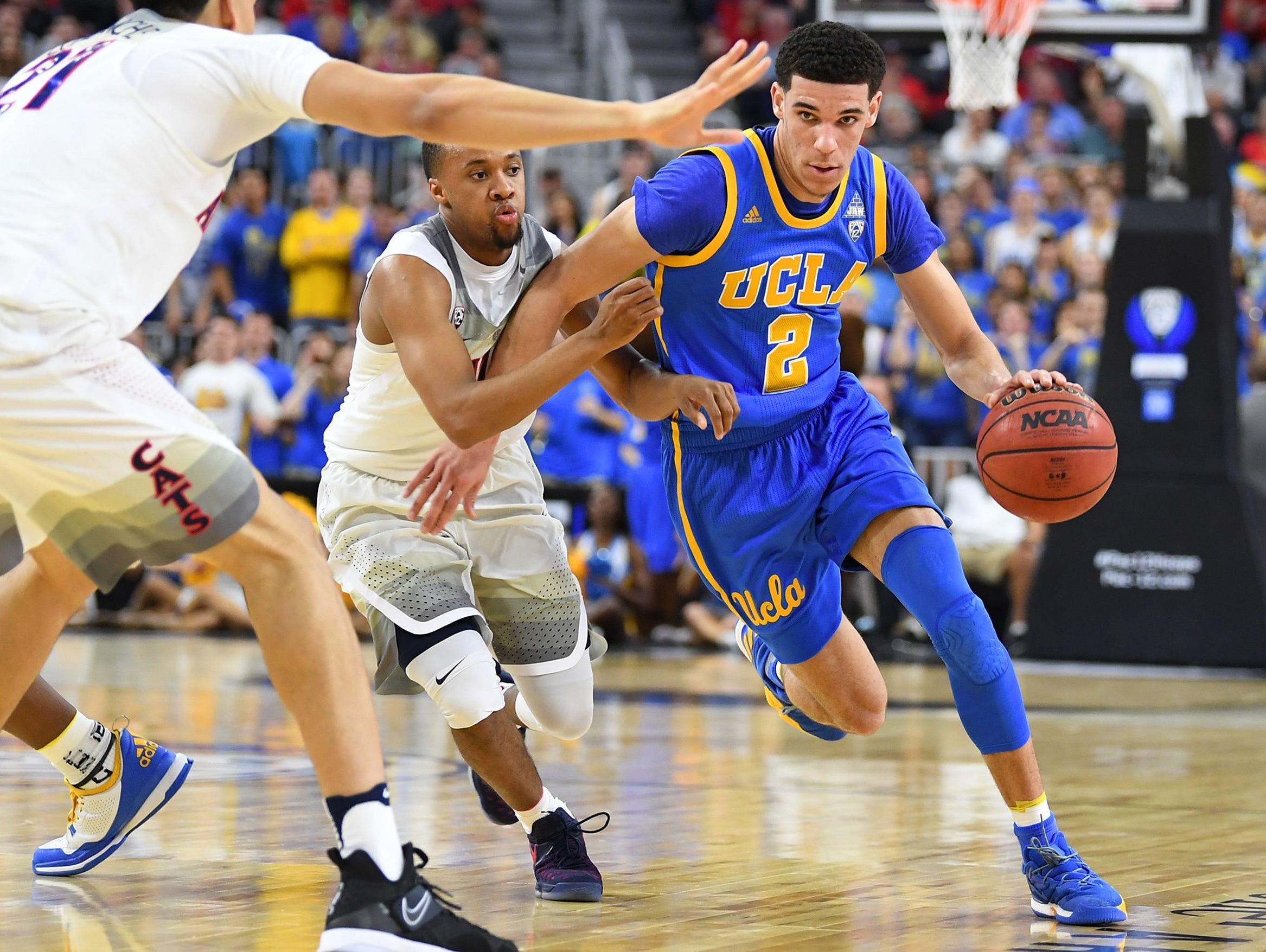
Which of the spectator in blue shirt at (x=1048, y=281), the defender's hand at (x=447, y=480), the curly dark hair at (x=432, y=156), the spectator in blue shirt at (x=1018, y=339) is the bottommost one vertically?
the spectator in blue shirt at (x=1018, y=339)

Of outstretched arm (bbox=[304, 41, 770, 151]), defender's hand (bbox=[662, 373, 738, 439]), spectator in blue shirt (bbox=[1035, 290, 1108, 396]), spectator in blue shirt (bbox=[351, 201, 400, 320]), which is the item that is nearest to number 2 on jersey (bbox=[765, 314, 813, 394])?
defender's hand (bbox=[662, 373, 738, 439])

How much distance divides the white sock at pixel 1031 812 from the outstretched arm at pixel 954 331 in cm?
111

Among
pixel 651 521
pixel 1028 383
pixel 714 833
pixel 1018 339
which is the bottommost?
pixel 651 521

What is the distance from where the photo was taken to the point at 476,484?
4355mm

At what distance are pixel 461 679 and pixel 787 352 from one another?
1.30 m

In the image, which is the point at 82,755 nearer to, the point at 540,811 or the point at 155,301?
the point at 540,811

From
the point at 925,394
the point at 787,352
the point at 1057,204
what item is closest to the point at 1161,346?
the point at 925,394

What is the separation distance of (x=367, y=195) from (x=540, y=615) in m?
11.1

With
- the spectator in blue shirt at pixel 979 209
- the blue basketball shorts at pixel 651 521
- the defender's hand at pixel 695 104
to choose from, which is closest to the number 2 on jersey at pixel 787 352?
the defender's hand at pixel 695 104

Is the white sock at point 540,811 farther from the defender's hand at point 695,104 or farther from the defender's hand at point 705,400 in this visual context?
the defender's hand at point 695,104

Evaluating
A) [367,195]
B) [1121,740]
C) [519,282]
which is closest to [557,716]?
[519,282]

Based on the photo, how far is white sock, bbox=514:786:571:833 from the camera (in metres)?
4.55

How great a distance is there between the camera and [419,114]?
3.26 metres

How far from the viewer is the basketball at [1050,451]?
479cm
